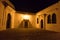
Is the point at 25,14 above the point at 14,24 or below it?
above

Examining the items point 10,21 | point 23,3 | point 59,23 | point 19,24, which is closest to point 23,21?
point 19,24

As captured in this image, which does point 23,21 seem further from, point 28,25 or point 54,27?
point 54,27

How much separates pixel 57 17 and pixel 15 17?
478 inches

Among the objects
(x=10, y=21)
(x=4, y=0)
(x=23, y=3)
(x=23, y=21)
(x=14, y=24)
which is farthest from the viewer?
(x=23, y=3)

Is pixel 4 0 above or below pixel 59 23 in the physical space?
above

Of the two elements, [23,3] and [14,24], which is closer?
[14,24]

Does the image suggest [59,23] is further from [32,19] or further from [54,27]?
[32,19]

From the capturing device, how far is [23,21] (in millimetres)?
25062

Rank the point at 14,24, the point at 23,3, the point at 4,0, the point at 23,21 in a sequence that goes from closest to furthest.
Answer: the point at 4,0, the point at 14,24, the point at 23,21, the point at 23,3

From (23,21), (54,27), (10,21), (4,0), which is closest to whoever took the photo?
(4,0)

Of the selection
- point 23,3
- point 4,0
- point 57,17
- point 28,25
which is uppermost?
point 23,3

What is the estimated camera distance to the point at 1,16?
13.9m

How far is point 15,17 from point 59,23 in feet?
41.7

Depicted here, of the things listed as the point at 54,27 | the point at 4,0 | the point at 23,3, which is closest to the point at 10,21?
the point at 4,0
